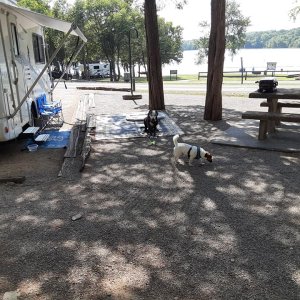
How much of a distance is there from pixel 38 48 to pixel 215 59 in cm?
487

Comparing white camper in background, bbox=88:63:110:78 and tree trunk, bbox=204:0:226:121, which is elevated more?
tree trunk, bbox=204:0:226:121

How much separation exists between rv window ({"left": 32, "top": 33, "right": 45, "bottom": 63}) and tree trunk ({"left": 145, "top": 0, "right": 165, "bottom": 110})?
339 cm

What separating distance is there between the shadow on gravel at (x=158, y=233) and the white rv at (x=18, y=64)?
5.87ft

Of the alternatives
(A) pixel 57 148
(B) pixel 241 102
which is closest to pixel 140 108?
(B) pixel 241 102

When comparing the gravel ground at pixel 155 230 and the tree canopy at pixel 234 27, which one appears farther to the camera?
the tree canopy at pixel 234 27

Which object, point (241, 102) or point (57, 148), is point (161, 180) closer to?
point (57, 148)

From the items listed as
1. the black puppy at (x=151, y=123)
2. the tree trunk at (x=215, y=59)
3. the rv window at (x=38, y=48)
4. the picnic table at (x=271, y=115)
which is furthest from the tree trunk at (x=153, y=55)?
the picnic table at (x=271, y=115)

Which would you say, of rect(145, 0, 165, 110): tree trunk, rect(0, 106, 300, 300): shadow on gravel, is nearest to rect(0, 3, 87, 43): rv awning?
rect(0, 106, 300, 300): shadow on gravel

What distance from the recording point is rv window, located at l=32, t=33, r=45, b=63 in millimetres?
9445

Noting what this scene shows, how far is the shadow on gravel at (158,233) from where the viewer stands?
3010 millimetres

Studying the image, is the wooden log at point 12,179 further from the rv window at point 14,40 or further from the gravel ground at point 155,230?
the rv window at point 14,40

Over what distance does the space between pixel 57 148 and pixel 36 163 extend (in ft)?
3.82

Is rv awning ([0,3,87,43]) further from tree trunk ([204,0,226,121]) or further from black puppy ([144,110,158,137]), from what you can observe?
tree trunk ([204,0,226,121])

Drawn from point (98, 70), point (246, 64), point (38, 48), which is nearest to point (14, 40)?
point (38, 48)
